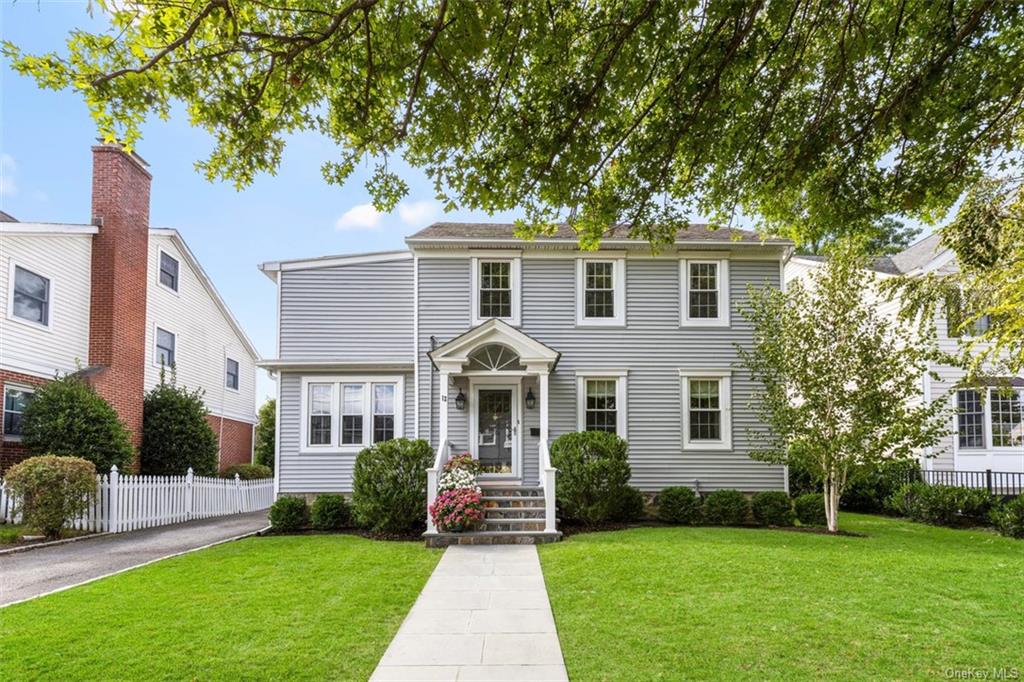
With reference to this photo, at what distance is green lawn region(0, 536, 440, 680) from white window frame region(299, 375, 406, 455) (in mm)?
4475

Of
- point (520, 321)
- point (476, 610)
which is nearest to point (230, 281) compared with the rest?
point (520, 321)

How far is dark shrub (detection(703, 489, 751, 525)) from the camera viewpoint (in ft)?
40.7

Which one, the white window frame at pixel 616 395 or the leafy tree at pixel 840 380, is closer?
the leafy tree at pixel 840 380

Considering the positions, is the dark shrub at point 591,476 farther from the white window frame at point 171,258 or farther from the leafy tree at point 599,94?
the white window frame at point 171,258

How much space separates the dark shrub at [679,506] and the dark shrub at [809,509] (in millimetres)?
1982

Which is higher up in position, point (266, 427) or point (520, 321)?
point (520, 321)

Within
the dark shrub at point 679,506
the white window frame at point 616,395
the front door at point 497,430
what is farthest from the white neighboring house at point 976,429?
the front door at point 497,430

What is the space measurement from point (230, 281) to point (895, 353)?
19.9 metres

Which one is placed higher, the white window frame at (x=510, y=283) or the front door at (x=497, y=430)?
the white window frame at (x=510, y=283)

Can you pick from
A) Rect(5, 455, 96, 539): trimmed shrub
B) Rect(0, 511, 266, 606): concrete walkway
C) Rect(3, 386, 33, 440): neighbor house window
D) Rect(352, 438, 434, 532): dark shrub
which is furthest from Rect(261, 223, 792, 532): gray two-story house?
Rect(3, 386, 33, 440): neighbor house window

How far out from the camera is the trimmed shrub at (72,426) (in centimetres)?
1255

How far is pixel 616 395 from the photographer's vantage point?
44.2 ft

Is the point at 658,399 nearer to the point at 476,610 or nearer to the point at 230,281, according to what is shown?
the point at 476,610

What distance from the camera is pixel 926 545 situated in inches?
396
